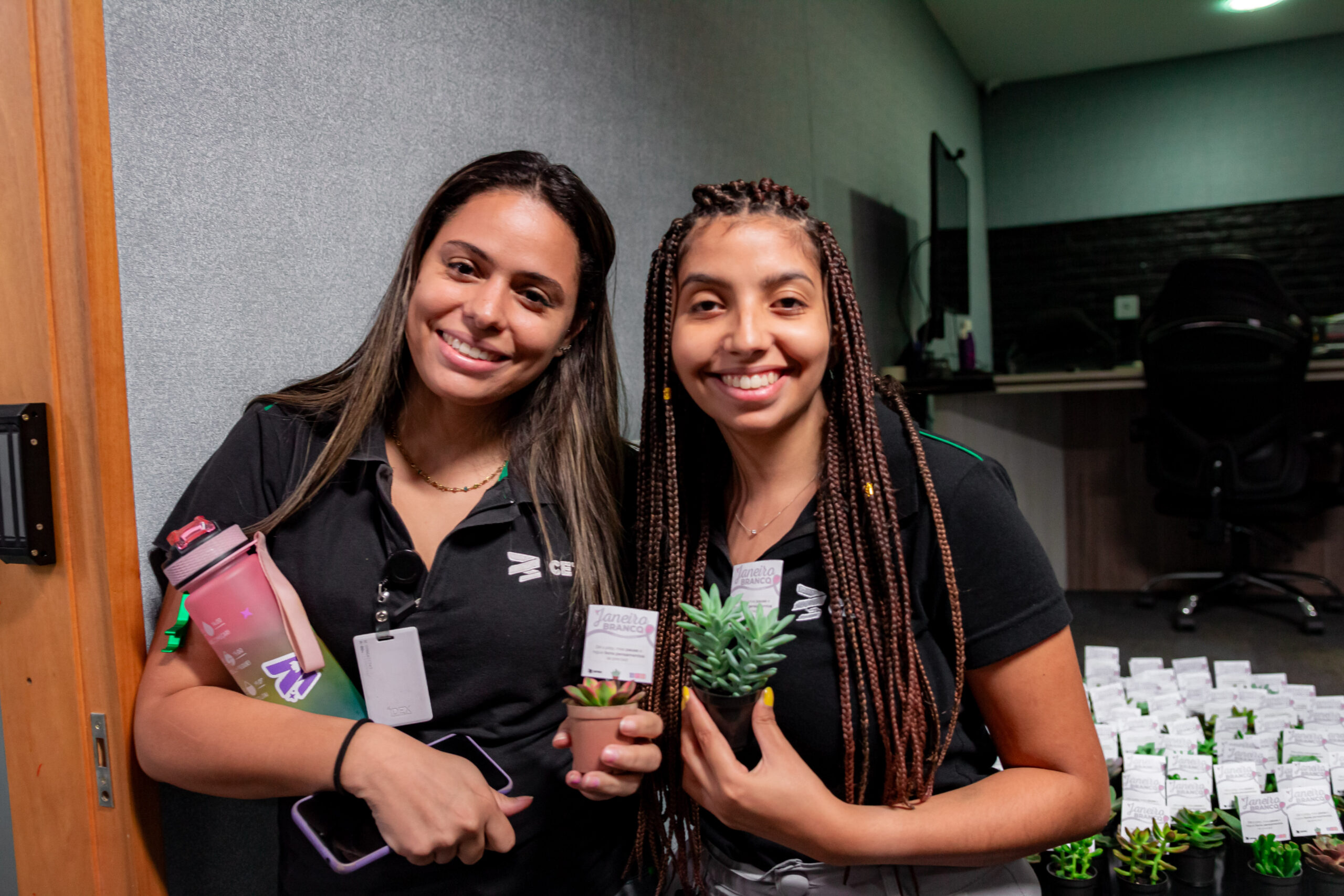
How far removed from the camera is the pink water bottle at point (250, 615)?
1.00m

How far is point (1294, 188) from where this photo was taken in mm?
5805

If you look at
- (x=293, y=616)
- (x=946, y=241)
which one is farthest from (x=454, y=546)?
(x=946, y=241)

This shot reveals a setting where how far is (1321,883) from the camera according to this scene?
55.5 inches

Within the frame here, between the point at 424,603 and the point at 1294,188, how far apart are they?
6.53 m

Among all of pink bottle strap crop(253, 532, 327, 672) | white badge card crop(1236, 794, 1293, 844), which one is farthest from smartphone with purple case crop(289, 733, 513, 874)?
white badge card crop(1236, 794, 1293, 844)

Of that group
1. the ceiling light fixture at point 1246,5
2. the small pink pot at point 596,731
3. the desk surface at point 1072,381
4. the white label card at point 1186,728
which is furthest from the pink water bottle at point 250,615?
the ceiling light fixture at point 1246,5

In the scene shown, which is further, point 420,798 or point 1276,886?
point 1276,886

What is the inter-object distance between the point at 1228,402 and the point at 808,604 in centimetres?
328

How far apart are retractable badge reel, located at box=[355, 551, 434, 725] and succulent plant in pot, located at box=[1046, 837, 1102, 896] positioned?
98cm

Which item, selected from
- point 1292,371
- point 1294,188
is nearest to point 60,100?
point 1292,371

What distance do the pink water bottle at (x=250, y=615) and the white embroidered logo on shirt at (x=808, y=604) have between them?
0.56m

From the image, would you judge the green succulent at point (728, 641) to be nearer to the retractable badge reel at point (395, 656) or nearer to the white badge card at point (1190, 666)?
the retractable badge reel at point (395, 656)

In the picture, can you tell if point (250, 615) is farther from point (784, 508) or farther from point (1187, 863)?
point (1187, 863)

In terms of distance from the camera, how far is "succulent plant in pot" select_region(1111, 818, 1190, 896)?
1421 millimetres
